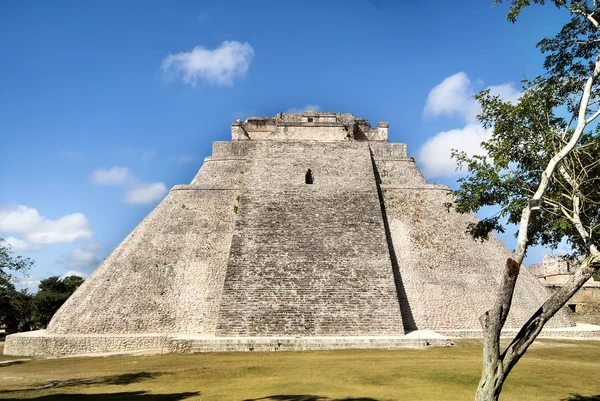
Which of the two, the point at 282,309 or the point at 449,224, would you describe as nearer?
the point at 282,309

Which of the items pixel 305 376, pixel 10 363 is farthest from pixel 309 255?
pixel 10 363

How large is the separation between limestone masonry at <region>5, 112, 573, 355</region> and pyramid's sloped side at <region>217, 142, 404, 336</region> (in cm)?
4

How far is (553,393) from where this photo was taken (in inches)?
280

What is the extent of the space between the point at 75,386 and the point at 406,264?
990 cm

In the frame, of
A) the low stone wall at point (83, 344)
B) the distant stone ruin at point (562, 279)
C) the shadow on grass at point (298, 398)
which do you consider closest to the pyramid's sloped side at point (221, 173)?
the low stone wall at point (83, 344)

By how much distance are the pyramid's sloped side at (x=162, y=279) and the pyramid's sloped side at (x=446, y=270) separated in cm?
567

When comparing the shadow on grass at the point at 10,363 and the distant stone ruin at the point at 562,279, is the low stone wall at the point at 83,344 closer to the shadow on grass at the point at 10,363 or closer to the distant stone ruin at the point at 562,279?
the shadow on grass at the point at 10,363

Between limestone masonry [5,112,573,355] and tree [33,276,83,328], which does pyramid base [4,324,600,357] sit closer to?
limestone masonry [5,112,573,355]

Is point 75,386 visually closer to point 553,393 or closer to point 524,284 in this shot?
point 553,393

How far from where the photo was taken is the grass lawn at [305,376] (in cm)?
722

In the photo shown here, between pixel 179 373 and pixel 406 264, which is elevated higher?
pixel 406 264

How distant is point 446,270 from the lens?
591 inches

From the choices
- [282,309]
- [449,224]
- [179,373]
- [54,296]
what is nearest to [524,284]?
[449,224]

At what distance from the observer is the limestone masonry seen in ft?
41.4
